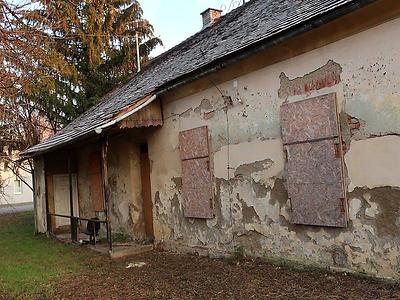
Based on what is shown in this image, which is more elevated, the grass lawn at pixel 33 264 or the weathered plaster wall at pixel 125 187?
the weathered plaster wall at pixel 125 187

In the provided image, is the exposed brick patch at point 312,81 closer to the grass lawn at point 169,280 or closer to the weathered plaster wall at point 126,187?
the grass lawn at point 169,280

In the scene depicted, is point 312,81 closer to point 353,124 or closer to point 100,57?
point 353,124

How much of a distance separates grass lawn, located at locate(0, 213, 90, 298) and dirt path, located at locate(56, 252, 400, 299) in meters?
0.44

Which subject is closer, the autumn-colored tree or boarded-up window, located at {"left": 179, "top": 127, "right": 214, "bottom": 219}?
boarded-up window, located at {"left": 179, "top": 127, "right": 214, "bottom": 219}

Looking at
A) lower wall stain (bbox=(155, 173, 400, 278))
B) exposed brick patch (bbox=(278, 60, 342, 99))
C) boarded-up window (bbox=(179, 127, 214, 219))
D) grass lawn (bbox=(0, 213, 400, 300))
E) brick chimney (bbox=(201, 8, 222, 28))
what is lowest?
grass lawn (bbox=(0, 213, 400, 300))

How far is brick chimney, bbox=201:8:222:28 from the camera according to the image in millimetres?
14195

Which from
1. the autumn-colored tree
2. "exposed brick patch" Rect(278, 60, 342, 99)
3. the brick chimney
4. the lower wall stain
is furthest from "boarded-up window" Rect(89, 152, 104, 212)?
"exposed brick patch" Rect(278, 60, 342, 99)

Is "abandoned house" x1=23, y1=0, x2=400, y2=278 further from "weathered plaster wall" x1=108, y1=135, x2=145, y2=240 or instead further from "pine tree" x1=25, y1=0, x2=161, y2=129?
"pine tree" x1=25, y1=0, x2=161, y2=129

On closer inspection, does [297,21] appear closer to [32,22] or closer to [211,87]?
[211,87]

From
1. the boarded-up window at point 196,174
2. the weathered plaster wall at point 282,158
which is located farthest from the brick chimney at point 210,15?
the boarded-up window at point 196,174

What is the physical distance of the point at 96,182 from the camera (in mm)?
13078

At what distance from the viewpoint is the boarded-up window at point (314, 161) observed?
5.75m

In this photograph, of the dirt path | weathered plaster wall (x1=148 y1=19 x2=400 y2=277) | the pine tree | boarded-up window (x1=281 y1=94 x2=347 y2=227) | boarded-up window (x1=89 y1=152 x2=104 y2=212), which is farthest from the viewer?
the pine tree

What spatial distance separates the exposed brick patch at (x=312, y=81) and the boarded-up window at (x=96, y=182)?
7.77m
